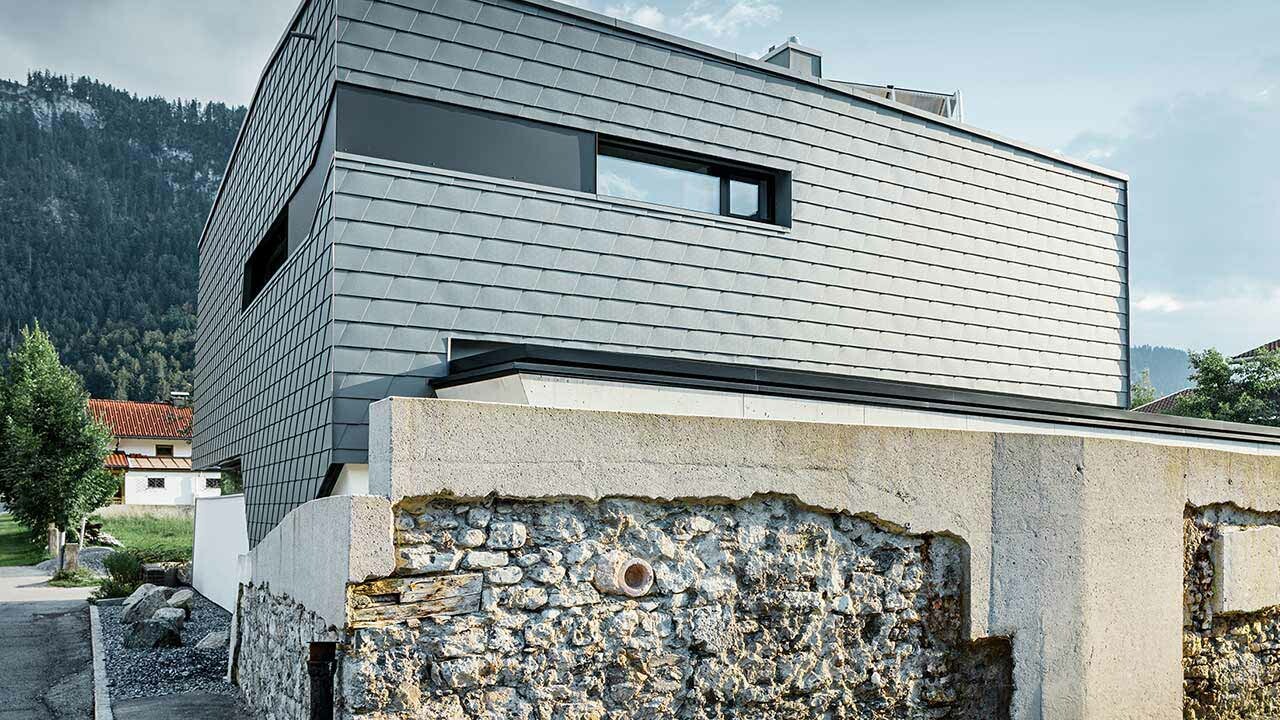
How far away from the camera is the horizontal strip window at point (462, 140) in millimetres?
8086

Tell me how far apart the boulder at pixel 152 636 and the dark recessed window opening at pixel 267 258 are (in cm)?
424

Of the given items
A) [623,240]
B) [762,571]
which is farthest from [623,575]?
[623,240]

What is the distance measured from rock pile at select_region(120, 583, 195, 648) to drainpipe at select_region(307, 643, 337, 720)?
763 cm

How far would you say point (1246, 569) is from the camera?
237 inches

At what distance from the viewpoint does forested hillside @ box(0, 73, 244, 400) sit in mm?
71500

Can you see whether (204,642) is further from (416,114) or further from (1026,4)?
(1026,4)

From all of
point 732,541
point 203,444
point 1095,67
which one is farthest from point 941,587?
point 203,444

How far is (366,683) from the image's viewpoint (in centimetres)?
375

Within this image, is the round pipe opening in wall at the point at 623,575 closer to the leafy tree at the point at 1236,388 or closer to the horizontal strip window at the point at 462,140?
the horizontal strip window at the point at 462,140

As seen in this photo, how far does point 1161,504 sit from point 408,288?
19.9 ft

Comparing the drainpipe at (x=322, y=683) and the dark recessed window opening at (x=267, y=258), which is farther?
the dark recessed window opening at (x=267, y=258)

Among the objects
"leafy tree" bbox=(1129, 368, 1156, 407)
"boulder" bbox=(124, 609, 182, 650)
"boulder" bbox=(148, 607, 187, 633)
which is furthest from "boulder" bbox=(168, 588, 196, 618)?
"leafy tree" bbox=(1129, 368, 1156, 407)

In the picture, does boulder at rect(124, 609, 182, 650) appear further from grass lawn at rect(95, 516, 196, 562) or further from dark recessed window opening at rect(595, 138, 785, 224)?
grass lawn at rect(95, 516, 196, 562)

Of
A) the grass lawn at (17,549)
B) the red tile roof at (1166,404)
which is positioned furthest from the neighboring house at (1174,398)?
the grass lawn at (17,549)
